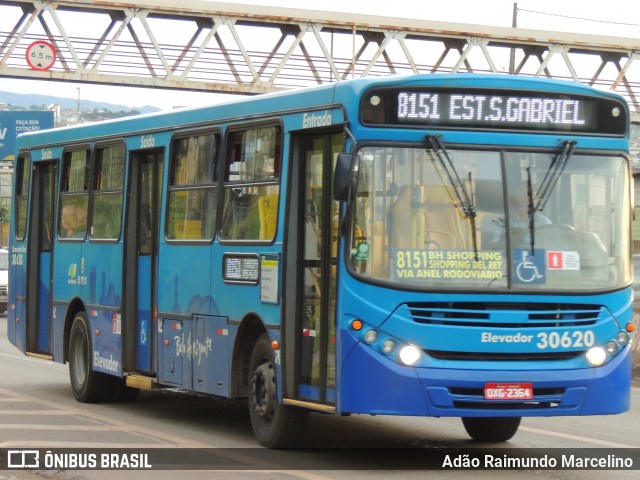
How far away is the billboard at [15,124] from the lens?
61062 millimetres

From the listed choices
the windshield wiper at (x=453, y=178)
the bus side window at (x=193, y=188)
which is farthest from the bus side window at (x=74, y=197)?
the windshield wiper at (x=453, y=178)

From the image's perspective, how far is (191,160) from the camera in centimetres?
1388

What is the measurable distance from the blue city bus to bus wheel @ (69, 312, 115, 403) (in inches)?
135

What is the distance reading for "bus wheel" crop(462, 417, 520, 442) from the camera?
12.7m

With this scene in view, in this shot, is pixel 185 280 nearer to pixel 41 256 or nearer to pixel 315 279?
pixel 315 279

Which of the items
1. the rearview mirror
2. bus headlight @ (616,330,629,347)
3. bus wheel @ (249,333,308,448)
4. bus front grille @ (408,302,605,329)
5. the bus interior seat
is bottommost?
bus wheel @ (249,333,308,448)

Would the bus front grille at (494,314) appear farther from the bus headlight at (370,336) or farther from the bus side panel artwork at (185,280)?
the bus side panel artwork at (185,280)

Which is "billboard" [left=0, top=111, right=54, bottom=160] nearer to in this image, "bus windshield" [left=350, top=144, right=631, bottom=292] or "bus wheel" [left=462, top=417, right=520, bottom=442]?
"bus wheel" [left=462, top=417, right=520, bottom=442]

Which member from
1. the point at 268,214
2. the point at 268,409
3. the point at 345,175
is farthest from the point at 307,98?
the point at 268,409

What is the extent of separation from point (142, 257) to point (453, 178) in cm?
497

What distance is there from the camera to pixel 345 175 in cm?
1070

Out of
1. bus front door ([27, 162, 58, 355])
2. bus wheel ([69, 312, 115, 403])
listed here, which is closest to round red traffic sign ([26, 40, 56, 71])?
bus front door ([27, 162, 58, 355])

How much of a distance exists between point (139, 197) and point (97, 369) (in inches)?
76.3

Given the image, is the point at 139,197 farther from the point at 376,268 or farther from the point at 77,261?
the point at 376,268
